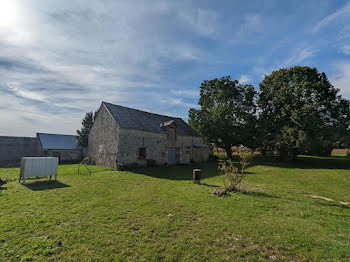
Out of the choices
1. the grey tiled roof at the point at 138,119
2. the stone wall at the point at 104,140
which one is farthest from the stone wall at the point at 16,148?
the grey tiled roof at the point at 138,119

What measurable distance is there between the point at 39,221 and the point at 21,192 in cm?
463

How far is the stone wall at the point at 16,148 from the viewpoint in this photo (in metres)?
26.0

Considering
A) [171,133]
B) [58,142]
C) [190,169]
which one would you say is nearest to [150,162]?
[190,169]

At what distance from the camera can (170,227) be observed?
17.1 ft

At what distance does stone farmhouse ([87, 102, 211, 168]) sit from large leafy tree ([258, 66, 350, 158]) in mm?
12095

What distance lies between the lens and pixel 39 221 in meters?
5.43

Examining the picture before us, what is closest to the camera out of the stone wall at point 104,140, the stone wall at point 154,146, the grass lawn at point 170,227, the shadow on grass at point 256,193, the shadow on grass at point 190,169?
the grass lawn at point 170,227

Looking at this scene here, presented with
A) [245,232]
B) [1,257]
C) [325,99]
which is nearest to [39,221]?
[1,257]

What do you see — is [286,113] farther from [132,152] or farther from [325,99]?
[132,152]

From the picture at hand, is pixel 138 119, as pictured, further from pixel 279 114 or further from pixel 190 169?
pixel 279 114

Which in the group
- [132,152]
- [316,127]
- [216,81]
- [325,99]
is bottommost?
[132,152]

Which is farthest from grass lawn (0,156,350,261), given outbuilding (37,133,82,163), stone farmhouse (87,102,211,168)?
outbuilding (37,133,82,163)

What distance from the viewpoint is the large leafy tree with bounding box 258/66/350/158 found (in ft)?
69.3

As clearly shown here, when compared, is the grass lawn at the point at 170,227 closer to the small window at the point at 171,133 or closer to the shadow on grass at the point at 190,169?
the shadow on grass at the point at 190,169
